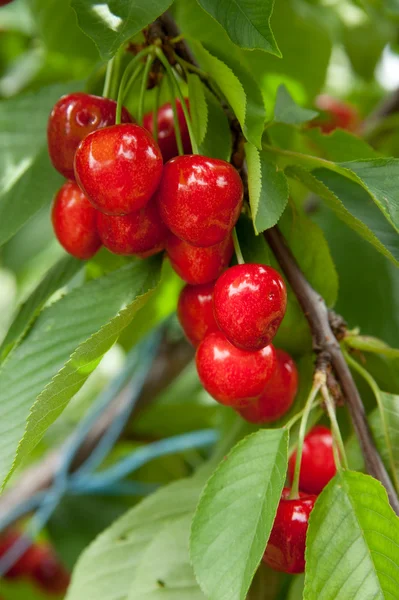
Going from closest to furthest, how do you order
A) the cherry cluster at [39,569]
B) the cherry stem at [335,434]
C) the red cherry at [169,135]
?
the cherry stem at [335,434], the red cherry at [169,135], the cherry cluster at [39,569]

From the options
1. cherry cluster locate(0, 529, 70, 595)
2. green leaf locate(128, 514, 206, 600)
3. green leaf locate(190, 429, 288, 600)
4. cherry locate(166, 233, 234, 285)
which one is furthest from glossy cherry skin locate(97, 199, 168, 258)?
cherry cluster locate(0, 529, 70, 595)

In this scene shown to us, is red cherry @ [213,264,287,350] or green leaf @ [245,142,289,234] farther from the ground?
green leaf @ [245,142,289,234]

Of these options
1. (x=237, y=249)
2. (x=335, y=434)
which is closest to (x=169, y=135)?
(x=237, y=249)

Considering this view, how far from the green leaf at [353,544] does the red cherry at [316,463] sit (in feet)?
0.46

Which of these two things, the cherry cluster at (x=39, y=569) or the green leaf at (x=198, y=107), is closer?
the green leaf at (x=198, y=107)

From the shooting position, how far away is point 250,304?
72 centimetres

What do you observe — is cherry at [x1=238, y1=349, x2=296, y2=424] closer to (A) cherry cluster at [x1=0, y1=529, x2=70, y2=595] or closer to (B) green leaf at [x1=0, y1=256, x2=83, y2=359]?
(B) green leaf at [x1=0, y1=256, x2=83, y2=359]

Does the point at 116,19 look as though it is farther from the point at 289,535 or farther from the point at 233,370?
the point at 289,535

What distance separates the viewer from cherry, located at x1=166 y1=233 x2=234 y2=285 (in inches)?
31.6

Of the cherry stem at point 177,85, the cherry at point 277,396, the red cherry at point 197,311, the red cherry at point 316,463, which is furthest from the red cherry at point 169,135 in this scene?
the red cherry at point 316,463

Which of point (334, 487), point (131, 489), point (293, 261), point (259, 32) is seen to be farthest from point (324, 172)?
point (131, 489)

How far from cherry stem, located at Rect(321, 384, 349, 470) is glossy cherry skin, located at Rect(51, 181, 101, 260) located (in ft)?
1.05

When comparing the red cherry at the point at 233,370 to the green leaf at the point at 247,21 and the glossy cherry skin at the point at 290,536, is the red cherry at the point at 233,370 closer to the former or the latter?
the glossy cherry skin at the point at 290,536

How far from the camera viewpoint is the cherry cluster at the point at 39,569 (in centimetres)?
210
